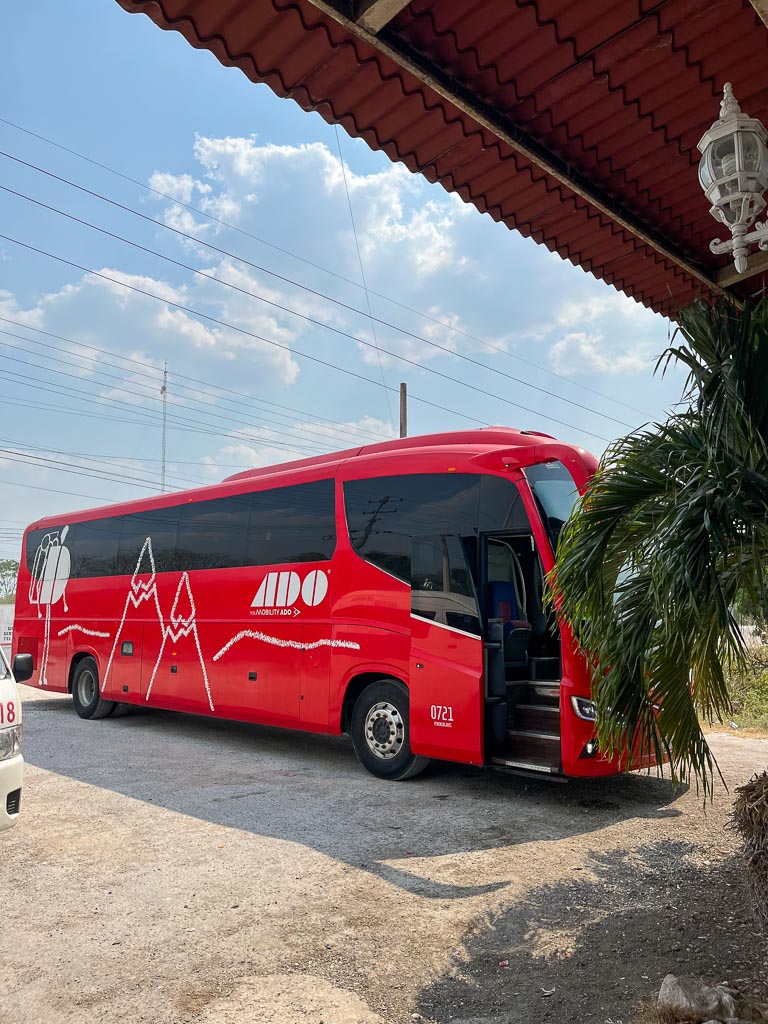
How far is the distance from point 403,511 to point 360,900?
13.6ft

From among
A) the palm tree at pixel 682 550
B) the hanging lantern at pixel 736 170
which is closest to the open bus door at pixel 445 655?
the palm tree at pixel 682 550

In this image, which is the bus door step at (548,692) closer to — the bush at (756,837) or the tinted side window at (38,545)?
the bush at (756,837)

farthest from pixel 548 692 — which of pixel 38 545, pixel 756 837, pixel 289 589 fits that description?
pixel 38 545

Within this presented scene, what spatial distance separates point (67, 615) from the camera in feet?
44.8

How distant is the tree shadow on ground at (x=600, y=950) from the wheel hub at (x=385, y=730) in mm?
3003

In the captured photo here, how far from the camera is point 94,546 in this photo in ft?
43.0

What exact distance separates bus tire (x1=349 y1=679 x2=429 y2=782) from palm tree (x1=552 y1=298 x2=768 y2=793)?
398cm

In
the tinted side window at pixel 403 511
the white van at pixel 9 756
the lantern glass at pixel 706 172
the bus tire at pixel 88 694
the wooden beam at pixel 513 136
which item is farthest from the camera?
the bus tire at pixel 88 694

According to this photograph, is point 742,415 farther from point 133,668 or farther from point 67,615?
point 67,615

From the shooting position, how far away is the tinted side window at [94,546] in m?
12.7

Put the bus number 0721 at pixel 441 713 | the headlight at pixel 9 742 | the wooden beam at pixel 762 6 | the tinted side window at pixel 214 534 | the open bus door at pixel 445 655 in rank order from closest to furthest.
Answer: the wooden beam at pixel 762 6 < the headlight at pixel 9 742 < the open bus door at pixel 445 655 < the bus number 0721 at pixel 441 713 < the tinted side window at pixel 214 534

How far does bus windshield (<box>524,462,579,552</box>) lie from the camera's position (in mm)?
7066

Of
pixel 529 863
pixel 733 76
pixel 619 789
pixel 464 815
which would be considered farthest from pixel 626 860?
pixel 733 76

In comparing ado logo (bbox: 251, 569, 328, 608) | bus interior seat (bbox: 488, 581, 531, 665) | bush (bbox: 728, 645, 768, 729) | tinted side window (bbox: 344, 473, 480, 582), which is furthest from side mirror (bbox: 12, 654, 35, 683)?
bush (bbox: 728, 645, 768, 729)
